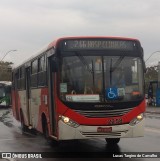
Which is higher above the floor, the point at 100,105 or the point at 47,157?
the point at 100,105

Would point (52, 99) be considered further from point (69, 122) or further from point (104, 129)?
point (104, 129)

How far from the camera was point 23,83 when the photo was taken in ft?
59.3

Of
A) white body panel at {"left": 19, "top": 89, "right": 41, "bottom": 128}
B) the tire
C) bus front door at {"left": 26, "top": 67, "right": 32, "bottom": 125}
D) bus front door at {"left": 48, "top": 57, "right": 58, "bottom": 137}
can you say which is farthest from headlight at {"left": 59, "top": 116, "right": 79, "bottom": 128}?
bus front door at {"left": 26, "top": 67, "right": 32, "bottom": 125}

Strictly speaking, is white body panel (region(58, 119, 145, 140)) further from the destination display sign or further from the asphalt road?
the destination display sign

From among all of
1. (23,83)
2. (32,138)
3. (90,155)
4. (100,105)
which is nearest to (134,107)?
(100,105)

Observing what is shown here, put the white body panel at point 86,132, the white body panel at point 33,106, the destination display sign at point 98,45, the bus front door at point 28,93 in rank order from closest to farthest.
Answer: the white body panel at point 86,132 → the destination display sign at point 98,45 → the white body panel at point 33,106 → the bus front door at point 28,93

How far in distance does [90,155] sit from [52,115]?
1557 mm

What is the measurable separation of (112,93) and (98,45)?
53.6 inches

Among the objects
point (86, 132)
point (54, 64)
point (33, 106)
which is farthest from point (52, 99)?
point (33, 106)

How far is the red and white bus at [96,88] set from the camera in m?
11.2

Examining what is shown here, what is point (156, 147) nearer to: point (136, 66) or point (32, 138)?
point (136, 66)

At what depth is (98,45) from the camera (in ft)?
38.7

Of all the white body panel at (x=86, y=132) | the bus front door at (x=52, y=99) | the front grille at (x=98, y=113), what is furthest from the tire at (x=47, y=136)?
the front grille at (x=98, y=113)

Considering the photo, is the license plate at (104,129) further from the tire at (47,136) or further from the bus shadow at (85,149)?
the tire at (47,136)
